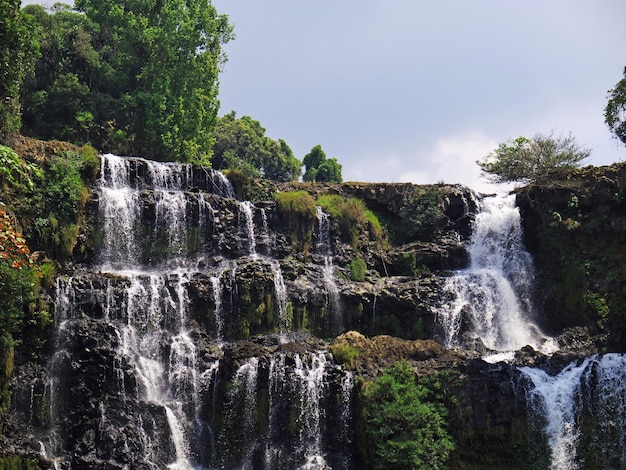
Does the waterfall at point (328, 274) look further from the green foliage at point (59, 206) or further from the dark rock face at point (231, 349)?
the green foliage at point (59, 206)

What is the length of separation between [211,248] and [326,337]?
610cm

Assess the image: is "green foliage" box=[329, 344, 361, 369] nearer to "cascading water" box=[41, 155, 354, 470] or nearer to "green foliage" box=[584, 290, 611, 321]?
"cascading water" box=[41, 155, 354, 470]

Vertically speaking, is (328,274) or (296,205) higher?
(296,205)

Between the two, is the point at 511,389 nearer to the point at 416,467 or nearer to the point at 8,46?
the point at 416,467

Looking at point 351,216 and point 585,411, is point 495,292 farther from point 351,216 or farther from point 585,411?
point 585,411

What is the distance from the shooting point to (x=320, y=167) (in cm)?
6266

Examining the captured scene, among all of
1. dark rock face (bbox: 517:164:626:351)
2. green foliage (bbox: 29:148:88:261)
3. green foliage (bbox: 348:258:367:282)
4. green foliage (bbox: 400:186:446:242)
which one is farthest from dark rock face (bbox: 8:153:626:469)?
green foliage (bbox: 400:186:446:242)

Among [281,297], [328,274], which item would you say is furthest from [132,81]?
[281,297]

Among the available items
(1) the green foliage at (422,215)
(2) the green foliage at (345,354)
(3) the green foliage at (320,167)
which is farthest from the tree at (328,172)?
(2) the green foliage at (345,354)

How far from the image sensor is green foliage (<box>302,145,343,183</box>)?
205 ft

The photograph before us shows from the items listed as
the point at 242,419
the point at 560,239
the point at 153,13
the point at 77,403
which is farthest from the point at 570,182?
the point at 153,13

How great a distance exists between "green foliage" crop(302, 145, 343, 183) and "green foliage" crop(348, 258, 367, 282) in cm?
3071

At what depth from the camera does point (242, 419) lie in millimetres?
23172

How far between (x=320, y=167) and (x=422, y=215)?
2919cm
